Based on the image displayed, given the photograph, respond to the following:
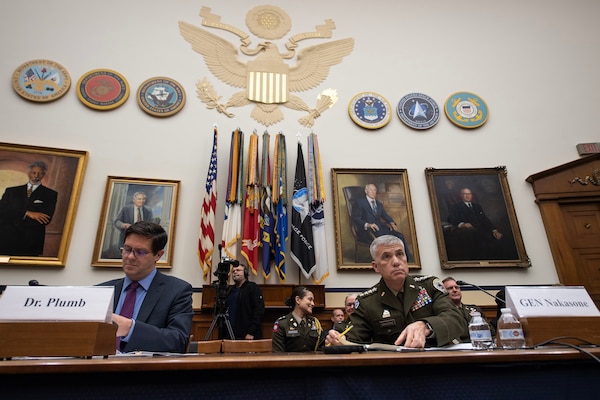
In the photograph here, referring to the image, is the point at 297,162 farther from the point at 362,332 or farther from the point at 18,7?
the point at 18,7

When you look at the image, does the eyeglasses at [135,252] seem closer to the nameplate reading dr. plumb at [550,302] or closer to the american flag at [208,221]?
the nameplate reading dr. plumb at [550,302]

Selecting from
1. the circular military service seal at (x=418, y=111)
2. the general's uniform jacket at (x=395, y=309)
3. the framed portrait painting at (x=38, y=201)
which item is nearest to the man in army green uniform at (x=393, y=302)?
the general's uniform jacket at (x=395, y=309)

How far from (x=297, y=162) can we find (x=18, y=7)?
5.09 m

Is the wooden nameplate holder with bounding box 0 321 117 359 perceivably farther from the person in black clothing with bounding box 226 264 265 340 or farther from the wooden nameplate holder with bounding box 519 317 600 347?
the person in black clothing with bounding box 226 264 265 340

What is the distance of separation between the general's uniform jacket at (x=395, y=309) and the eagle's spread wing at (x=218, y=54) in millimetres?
4921

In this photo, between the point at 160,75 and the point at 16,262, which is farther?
the point at 160,75

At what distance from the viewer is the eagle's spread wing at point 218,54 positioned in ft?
20.4

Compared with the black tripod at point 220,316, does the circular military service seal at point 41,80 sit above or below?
above

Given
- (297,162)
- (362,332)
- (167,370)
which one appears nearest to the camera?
(167,370)

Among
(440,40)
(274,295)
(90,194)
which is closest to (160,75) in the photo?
(90,194)

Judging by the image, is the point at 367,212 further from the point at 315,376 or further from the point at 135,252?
the point at 315,376

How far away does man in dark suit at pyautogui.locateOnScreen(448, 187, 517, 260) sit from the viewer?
5.35 m

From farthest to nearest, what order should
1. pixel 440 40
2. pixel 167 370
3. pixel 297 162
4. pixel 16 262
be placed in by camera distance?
pixel 440 40, pixel 297 162, pixel 16 262, pixel 167 370

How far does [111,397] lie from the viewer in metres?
0.92
